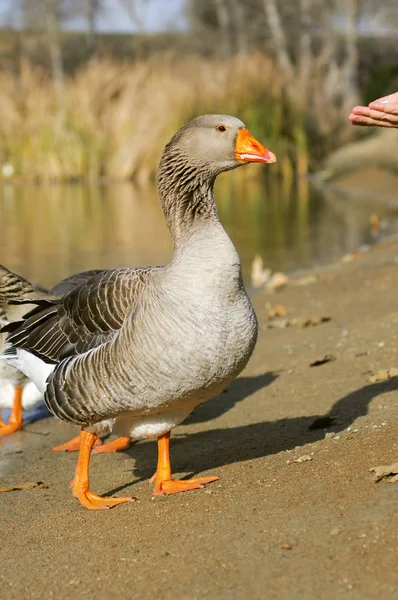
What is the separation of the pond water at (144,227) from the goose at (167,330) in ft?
21.9

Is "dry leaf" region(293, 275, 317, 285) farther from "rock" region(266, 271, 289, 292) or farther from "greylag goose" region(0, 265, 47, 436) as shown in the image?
"greylag goose" region(0, 265, 47, 436)

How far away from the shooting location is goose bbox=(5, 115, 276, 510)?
425cm

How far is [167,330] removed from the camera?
13.9ft

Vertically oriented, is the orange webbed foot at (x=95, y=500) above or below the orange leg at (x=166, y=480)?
below

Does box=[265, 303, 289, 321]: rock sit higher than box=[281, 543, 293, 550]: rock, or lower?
lower

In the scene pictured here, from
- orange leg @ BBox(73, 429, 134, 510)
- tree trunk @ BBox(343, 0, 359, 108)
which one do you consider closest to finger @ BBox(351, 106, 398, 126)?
orange leg @ BBox(73, 429, 134, 510)

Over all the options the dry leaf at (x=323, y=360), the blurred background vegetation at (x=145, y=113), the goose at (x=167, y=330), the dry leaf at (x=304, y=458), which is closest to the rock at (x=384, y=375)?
the dry leaf at (x=323, y=360)

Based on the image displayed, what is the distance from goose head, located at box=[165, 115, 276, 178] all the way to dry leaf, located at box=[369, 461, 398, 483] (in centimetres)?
173

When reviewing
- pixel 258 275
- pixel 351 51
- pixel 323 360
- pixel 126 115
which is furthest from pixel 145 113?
pixel 323 360

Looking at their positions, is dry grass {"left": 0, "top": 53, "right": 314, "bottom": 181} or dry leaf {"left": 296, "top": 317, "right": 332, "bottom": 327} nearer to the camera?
dry leaf {"left": 296, "top": 317, "right": 332, "bottom": 327}

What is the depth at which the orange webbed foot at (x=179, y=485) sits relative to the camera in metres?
4.51

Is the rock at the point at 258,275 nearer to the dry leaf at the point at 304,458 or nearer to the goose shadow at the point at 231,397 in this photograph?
the goose shadow at the point at 231,397

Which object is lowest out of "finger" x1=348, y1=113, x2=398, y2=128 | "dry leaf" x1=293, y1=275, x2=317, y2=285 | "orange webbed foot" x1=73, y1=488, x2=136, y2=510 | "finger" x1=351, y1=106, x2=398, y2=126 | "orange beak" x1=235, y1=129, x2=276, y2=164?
"dry leaf" x1=293, y1=275, x2=317, y2=285

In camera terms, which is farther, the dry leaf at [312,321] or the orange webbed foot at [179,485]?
the dry leaf at [312,321]
